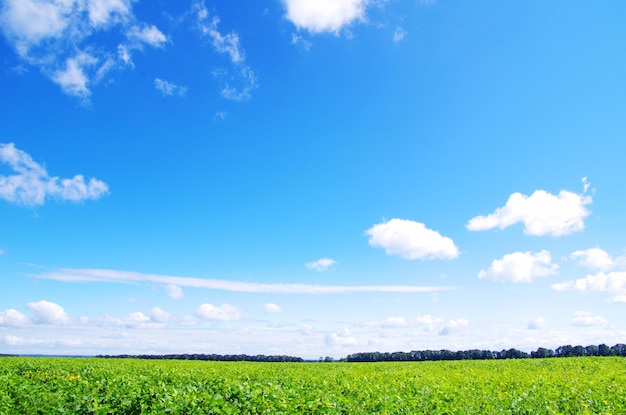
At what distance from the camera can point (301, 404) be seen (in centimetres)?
934

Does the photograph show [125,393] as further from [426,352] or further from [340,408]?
[426,352]

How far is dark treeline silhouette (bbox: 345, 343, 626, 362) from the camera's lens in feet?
258

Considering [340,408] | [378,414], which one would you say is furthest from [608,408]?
[340,408]

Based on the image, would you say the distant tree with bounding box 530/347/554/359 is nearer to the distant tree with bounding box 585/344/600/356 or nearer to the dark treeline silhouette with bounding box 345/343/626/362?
the dark treeline silhouette with bounding box 345/343/626/362

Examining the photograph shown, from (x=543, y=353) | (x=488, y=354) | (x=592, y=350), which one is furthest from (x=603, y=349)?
(x=488, y=354)

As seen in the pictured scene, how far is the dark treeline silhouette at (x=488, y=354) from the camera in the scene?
78625 millimetres

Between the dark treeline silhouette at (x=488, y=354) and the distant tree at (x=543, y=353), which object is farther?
the distant tree at (x=543, y=353)

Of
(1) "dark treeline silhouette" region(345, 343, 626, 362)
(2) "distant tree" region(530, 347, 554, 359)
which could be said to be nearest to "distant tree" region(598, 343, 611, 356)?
(1) "dark treeline silhouette" region(345, 343, 626, 362)

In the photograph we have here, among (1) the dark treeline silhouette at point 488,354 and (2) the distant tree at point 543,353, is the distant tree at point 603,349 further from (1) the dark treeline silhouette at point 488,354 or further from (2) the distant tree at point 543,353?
(2) the distant tree at point 543,353

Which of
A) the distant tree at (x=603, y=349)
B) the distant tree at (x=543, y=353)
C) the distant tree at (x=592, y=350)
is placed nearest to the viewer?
the distant tree at (x=603, y=349)

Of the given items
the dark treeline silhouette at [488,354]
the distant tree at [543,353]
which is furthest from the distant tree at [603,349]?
the distant tree at [543,353]

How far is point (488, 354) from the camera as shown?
89125 millimetres

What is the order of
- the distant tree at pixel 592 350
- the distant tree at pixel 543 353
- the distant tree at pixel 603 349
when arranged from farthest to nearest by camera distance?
the distant tree at pixel 543 353 < the distant tree at pixel 592 350 < the distant tree at pixel 603 349

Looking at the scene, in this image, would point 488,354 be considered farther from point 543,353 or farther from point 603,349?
point 603,349
